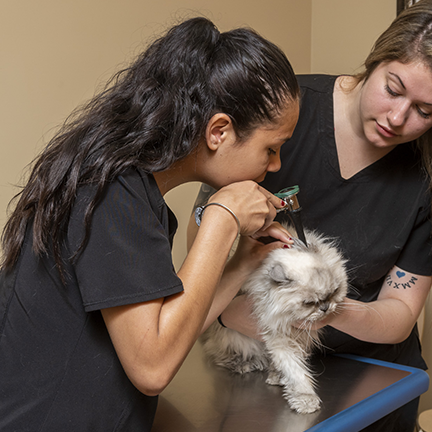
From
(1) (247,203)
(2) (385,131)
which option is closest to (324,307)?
(1) (247,203)

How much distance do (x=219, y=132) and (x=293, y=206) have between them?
0.35 meters

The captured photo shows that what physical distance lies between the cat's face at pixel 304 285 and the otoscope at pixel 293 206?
7 centimetres

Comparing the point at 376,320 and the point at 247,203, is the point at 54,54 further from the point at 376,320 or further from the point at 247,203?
the point at 376,320

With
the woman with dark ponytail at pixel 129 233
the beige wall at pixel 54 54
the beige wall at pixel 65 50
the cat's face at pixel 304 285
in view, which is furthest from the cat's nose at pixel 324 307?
the beige wall at pixel 54 54

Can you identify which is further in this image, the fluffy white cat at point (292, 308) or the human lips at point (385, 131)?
the human lips at point (385, 131)

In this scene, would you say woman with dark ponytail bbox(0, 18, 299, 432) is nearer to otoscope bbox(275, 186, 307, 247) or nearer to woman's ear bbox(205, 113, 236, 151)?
woman's ear bbox(205, 113, 236, 151)

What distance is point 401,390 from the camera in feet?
3.81

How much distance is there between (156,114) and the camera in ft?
2.97

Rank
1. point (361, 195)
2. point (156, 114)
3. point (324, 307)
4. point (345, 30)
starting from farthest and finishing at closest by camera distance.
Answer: point (345, 30) < point (361, 195) < point (324, 307) < point (156, 114)

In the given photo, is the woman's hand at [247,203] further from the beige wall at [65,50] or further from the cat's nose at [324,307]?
the beige wall at [65,50]

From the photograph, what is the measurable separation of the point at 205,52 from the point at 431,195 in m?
0.89

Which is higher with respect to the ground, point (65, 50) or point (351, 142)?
point (65, 50)

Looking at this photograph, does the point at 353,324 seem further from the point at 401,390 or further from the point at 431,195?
the point at 431,195

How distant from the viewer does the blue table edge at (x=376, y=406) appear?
992 millimetres
